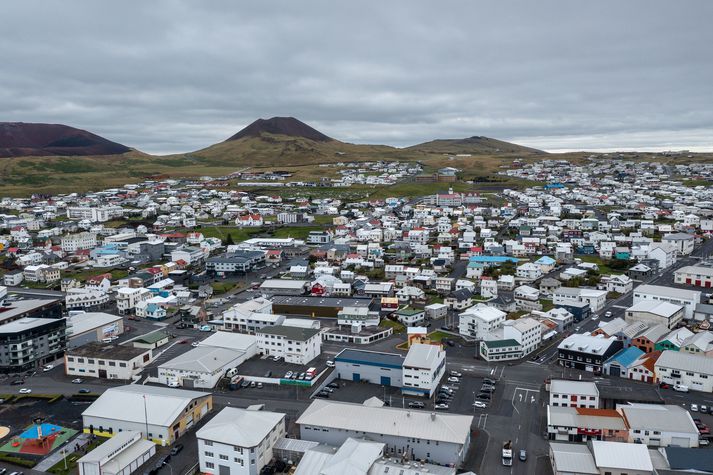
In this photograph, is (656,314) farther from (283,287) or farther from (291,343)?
(283,287)

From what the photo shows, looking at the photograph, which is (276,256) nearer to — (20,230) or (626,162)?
(20,230)

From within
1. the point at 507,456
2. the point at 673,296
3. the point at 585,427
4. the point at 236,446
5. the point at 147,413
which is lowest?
the point at 507,456

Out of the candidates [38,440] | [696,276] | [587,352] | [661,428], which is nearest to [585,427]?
[661,428]

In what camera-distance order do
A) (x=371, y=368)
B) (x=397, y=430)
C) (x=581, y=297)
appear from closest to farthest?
(x=397, y=430) < (x=371, y=368) < (x=581, y=297)

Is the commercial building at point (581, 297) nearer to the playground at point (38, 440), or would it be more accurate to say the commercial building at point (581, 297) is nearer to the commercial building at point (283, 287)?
the commercial building at point (283, 287)

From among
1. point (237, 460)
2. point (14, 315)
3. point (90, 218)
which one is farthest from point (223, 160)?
point (237, 460)
